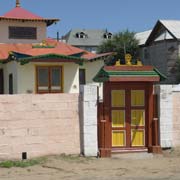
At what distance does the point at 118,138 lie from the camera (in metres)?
14.7

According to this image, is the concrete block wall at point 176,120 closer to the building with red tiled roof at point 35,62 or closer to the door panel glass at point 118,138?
the door panel glass at point 118,138

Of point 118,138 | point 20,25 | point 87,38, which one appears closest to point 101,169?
point 118,138

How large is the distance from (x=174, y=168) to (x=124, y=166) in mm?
1284

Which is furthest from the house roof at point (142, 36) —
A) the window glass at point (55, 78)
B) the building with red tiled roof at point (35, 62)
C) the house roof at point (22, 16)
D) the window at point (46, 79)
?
the window at point (46, 79)

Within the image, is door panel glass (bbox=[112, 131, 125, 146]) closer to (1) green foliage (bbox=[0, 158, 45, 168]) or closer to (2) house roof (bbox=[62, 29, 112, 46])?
(1) green foliage (bbox=[0, 158, 45, 168])

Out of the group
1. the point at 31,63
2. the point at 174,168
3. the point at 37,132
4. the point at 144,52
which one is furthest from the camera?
the point at 144,52

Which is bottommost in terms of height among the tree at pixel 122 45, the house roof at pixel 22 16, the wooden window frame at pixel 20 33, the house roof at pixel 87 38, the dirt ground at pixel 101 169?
the dirt ground at pixel 101 169

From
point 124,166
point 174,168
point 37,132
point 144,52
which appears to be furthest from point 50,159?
point 144,52

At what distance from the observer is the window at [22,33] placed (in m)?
30.2

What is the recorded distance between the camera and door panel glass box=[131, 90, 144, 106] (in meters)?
14.9

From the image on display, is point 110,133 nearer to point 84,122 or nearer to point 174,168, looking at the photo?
point 84,122

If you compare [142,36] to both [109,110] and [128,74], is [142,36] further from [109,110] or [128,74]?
[109,110]

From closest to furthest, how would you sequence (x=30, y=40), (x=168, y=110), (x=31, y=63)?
(x=168, y=110)
(x=31, y=63)
(x=30, y=40)

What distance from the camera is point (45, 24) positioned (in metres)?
30.9
